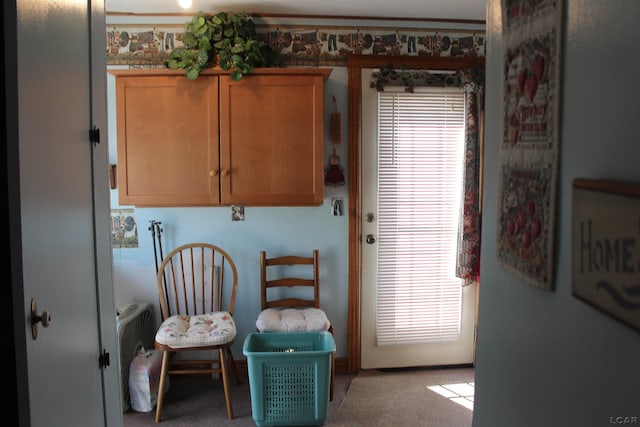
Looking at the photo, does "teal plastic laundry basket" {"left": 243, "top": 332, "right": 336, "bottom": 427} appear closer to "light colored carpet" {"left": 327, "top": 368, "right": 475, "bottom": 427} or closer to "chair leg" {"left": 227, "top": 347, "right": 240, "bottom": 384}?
"light colored carpet" {"left": 327, "top": 368, "right": 475, "bottom": 427}

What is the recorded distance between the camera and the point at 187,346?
3.18 m

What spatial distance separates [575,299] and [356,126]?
2.76 metres

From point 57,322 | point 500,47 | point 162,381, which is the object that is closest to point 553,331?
point 500,47

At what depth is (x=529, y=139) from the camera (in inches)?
50.6

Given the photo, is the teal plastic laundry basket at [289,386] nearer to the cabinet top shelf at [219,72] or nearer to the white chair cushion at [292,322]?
the white chair cushion at [292,322]

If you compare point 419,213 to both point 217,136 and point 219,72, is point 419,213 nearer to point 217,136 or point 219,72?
point 217,136

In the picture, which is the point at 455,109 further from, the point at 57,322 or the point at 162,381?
the point at 57,322

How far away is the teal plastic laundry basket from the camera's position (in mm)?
3045

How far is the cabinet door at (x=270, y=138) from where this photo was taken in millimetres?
3451

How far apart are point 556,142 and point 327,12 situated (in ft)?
8.91

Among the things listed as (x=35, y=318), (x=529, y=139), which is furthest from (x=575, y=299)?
(x=35, y=318)

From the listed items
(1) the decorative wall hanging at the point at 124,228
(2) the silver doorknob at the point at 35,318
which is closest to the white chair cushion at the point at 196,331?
(1) the decorative wall hanging at the point at 124,228

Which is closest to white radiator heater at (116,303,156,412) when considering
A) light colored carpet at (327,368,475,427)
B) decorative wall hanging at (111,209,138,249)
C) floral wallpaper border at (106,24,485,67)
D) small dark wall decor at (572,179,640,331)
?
decorative wall hanging at (111,209,138,249)

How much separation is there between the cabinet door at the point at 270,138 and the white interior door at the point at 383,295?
449mm
